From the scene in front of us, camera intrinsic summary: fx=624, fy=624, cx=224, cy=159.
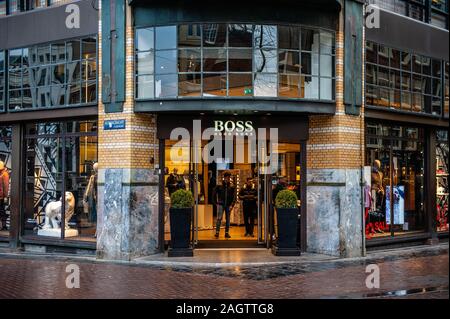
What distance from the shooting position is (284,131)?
15266mm

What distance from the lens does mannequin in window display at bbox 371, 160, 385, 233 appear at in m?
16.6

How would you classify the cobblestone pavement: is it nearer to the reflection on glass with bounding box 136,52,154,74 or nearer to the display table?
the display table

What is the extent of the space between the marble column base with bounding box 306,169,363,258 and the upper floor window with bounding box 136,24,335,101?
220 cm

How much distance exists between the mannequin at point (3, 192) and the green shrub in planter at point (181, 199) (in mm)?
5417

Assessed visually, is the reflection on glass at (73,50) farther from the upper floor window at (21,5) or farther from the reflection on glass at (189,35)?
the reflection on glass at (189,35)

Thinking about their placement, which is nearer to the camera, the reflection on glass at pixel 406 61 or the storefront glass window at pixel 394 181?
the storefront glass window at pixel 394 181

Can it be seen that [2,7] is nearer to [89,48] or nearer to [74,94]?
[89,48]

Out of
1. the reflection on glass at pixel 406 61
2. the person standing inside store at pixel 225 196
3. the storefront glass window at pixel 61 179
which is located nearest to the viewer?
the storefront glass window at pixel 61 179

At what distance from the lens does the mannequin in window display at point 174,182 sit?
15619mm

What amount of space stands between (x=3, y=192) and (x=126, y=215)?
4.89 metres

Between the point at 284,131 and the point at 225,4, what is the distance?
336 centimetres

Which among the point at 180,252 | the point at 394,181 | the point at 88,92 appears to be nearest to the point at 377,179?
the point at 394,181

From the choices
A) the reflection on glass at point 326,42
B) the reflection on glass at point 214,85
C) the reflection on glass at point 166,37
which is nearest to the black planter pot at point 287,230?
the reflection on glass at point 214,85
